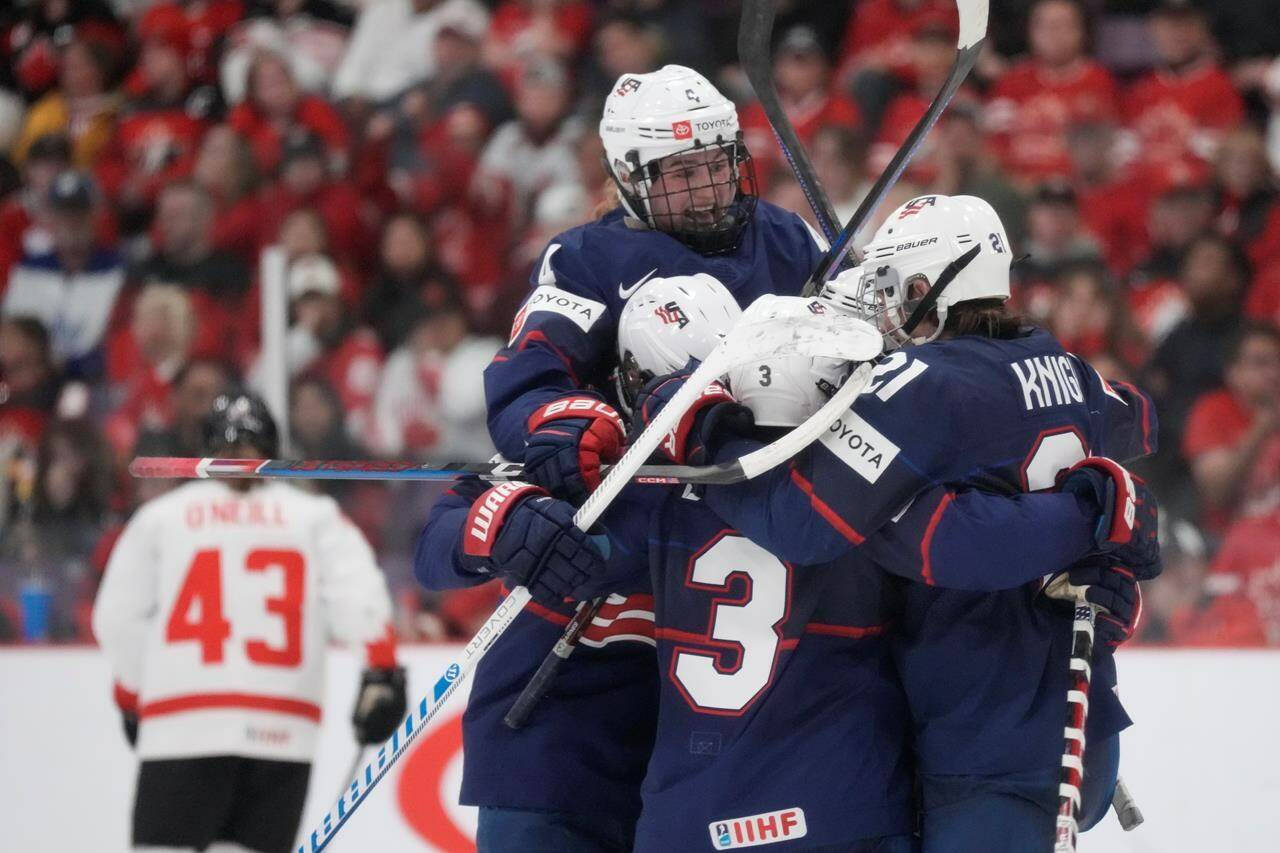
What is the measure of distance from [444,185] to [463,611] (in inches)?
85.8

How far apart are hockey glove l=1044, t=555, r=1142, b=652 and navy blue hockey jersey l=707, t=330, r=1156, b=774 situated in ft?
0.12

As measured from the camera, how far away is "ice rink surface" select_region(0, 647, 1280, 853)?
11.2ft

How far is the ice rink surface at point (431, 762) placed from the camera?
3414 mm

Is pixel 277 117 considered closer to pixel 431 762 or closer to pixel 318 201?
pixel 318 201

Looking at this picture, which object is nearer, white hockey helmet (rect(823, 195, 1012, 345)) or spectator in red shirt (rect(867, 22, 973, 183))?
white hockey helmet (rect(823, 195, 1012, 345))

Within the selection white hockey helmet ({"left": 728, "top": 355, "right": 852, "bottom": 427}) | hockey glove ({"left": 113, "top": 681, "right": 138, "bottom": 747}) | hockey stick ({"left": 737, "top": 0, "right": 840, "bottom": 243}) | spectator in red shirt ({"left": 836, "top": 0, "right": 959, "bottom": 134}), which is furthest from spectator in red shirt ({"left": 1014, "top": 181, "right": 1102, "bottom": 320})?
white hockey helmet ({"left": 728, "top": 355, "right": 852, "bottom": 427})

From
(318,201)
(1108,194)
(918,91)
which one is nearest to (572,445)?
(1108,194)

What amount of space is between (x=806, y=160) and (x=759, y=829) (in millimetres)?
1184

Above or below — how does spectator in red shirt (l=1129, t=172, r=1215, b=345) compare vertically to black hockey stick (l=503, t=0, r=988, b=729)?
below

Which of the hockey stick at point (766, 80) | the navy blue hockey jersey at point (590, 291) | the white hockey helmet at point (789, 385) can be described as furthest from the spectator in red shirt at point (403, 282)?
the white hockey helmet at point (789, 385)

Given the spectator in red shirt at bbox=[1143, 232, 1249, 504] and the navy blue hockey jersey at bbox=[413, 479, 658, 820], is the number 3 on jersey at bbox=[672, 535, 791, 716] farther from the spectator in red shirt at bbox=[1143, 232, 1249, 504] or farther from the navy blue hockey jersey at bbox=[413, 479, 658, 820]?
the spectator in red shirt at bbox=[1143, 232, 1249, 504]

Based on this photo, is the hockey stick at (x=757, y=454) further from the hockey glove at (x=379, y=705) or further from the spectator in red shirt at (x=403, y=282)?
the spectator in red shirt at (x=403, y=282)

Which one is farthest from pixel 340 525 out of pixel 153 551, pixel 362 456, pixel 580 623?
pixel 580 623

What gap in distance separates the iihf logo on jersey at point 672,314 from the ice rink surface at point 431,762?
164 centimetres
